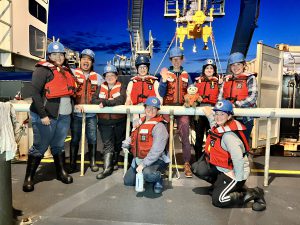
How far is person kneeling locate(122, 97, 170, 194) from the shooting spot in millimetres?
3295

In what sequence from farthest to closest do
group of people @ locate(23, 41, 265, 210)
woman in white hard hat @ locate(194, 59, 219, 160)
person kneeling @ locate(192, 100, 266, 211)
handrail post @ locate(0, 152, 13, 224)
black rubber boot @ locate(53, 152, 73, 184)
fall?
woman in white hard hat @ locate(194, 59, 219, 160), black rubber boot @ locate(53, 152, 73, 184), group of people @ locate(23, 41, 265, 210), person kneeling @ locate(192, 100, 266, 211), handrail post @ locate(0, 152, 13, 224)

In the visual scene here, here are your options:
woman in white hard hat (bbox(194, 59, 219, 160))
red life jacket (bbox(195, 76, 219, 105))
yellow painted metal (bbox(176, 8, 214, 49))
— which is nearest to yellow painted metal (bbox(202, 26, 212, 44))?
yellow painted metal (bbox(176, 8, 214, 49))

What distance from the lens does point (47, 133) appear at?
3.54 m

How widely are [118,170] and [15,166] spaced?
69.8 inches

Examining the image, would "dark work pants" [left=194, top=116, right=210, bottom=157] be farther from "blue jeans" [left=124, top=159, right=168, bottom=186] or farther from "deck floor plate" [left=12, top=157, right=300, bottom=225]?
"blue jeans" [left=124, top=159, right=168, bottom=186]

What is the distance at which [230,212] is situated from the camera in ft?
9.66

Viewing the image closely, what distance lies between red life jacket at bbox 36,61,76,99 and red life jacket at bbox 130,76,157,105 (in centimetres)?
100

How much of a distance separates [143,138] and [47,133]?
4.17 feet

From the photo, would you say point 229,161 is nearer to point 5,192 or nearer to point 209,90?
point 209,90

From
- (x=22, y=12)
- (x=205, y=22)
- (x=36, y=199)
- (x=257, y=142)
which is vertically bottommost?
(x=36, y=199)

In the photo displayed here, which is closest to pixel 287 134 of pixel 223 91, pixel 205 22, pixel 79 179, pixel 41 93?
pixel 223 91

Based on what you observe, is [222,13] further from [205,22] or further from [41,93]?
[41,93]

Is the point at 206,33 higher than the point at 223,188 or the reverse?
higher

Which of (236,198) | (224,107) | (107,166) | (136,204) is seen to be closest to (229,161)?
(236,198)
